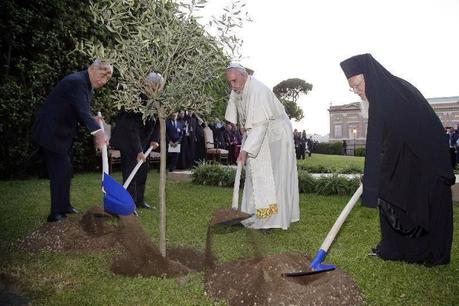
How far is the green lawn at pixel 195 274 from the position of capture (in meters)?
3.33

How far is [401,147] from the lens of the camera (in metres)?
3.87

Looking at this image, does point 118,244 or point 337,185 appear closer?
point 118,244

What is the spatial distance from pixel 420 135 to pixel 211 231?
2.03 meters

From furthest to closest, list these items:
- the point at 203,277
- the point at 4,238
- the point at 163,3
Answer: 1. the point at 4,238
2. the point at 203,277
3. the point at 163,3

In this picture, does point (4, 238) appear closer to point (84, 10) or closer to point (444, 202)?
point (444, 202)

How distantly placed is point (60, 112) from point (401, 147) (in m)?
4.01

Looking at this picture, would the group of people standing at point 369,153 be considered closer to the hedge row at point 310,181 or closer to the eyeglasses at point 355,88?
the eyeglasses at point 355,88

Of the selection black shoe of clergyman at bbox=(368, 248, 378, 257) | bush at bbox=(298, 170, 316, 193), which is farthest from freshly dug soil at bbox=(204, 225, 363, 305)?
bush at bbox=(298, 170, 316, 193)

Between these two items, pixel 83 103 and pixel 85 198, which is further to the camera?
pixel 85 198

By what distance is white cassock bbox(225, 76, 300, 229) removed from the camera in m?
5.37

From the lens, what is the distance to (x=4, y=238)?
196 inches

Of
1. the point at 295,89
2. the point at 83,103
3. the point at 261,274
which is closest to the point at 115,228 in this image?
the point at 83,103

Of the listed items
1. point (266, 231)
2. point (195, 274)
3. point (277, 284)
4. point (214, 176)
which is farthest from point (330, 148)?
point (277, 284)

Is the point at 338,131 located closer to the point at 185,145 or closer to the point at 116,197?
the point at 185,145
